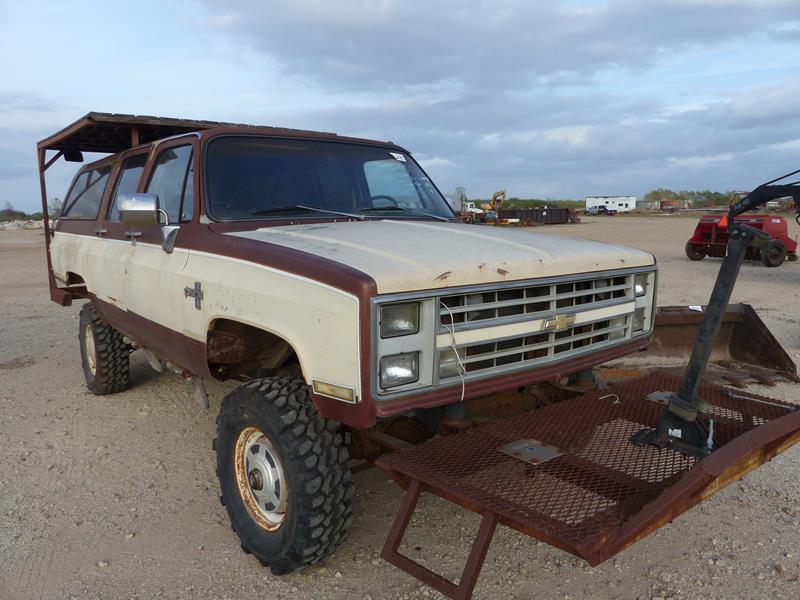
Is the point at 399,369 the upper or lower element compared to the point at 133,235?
lower

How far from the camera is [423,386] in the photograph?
271cm

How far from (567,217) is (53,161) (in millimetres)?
39640

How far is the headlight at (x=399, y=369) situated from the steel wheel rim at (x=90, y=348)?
425 centimetres

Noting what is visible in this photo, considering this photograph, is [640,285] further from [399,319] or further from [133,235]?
[133,235]

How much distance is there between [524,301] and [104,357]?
4.34 m

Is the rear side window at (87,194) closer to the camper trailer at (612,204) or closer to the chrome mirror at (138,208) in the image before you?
the chrome mirror at (138,208)

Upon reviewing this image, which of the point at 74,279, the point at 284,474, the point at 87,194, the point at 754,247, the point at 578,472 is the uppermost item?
the point at 87,194

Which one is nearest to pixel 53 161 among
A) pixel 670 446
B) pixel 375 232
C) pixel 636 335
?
pixel 375 232

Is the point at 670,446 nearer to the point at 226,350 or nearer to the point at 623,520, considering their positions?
the point at 623,520

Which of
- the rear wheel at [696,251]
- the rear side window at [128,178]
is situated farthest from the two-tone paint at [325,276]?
the rear wheel at [696,251]

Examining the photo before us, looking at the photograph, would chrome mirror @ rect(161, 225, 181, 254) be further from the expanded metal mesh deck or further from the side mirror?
the expanded metal mesh deck

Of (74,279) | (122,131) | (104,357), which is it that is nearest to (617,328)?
(104,357)

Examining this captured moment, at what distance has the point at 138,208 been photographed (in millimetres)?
3674

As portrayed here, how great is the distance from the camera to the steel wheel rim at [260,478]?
3.10 meters
